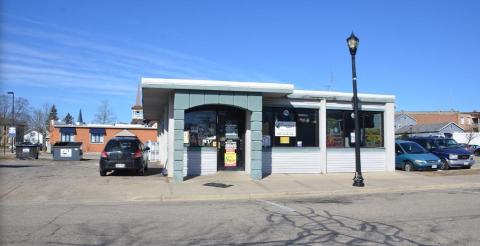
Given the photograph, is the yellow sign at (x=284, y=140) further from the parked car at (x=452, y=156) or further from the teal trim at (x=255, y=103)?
the parked car at (x=452, y=156)

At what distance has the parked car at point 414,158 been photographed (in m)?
22.3

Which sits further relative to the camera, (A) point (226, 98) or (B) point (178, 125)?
(A) point (226, 98)

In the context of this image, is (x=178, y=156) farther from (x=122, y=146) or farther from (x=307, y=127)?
(x=307, y=127)

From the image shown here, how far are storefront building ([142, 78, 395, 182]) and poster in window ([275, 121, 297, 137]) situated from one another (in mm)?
39

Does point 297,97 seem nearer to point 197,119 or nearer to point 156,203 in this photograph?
point 197,119

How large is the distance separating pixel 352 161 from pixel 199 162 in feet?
21.2

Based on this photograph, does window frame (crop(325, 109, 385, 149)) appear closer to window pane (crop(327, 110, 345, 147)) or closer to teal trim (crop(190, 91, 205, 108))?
window pane (crop(327, 110, 345, 147))

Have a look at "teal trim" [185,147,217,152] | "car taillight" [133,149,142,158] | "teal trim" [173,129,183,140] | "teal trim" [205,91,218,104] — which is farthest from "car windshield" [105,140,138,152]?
"teal trim" [205,91,218,104]

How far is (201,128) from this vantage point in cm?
1872

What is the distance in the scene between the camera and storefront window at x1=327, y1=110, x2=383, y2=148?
2033 centimetres

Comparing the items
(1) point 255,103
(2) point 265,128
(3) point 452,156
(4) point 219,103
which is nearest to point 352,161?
(2) point 265,128

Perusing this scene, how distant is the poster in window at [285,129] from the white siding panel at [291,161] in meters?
0.63

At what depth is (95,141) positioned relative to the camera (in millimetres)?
57281

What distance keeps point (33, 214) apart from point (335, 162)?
12747mm
